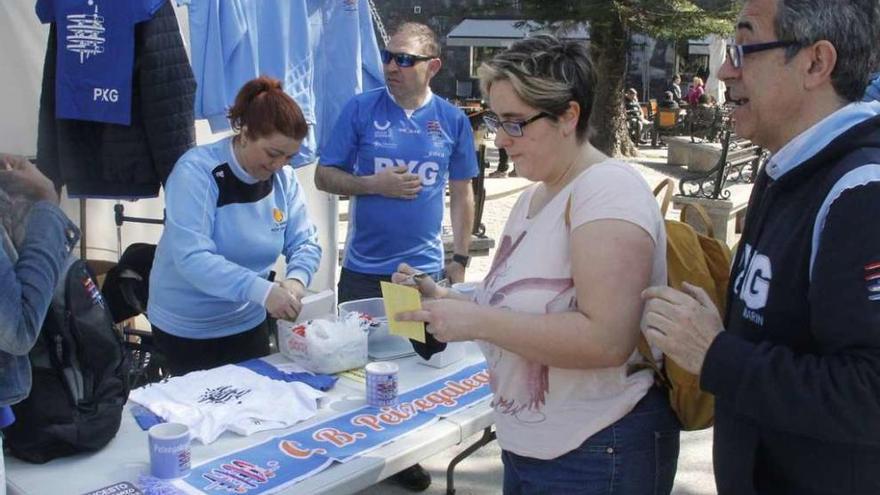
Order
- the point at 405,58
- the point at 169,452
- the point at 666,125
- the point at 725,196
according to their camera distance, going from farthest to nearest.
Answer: the point at 666,125, the point at 725,196, the point at 405,58, the point at 169,452

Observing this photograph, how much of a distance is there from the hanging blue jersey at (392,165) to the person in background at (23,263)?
5.47ft

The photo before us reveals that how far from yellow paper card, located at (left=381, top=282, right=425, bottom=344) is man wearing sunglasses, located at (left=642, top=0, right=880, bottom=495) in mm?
603

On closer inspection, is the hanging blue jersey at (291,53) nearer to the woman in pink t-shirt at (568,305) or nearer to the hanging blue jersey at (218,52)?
the hanging blue jersey at (218,52)

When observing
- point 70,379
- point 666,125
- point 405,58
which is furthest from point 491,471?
point 666,125

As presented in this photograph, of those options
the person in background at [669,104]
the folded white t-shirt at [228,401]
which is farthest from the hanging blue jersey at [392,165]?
the person in background at [669,104]


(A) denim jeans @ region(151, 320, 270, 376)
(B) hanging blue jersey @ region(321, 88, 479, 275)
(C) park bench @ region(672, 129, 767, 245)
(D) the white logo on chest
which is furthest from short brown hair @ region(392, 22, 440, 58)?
(C) park bench @ region(672, 129, 767, 245)

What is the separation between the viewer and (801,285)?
1231 millimetres

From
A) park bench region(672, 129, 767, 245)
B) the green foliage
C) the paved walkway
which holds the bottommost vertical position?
the paved walkway

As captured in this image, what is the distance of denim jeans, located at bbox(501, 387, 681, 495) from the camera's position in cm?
158

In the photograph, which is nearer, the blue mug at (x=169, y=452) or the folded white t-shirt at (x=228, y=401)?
the blue mug at (x=169, y=452)

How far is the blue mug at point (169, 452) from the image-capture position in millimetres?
1731

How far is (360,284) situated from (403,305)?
1.53 meters

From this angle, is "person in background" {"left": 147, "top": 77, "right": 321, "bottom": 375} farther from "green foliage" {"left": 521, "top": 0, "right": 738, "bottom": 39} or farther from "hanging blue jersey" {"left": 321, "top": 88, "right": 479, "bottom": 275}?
"green foliage" {"left": 521, "top": 0, "right": 738, "bottom": 39}

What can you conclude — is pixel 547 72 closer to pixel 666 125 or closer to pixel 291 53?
pixel 291 53
